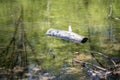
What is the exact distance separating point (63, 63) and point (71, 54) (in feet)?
2.32

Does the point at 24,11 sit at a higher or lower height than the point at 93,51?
higher

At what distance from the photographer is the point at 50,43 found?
873cm

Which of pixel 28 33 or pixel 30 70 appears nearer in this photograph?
pixel 30 70

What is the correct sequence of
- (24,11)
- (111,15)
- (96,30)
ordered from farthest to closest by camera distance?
(24,11) → (111,15) → (96,30)

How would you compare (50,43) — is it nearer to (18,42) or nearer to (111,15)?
(18,42)

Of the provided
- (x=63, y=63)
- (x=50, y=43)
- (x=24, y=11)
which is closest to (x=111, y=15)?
(x=24, y=11)

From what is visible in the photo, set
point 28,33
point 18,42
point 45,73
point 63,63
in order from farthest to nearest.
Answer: point 28,33 < point 18,42 < point 63,63 < point 45,73

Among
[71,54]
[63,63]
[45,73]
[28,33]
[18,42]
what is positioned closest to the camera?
[45,73]

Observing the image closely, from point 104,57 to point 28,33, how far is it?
3.39 m

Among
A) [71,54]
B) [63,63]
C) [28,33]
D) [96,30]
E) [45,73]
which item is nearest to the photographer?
[45,73]

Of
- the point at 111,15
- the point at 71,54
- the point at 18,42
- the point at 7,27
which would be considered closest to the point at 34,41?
the point at 18,42

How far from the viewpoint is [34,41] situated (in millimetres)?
8953

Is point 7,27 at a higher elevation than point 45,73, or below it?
higher

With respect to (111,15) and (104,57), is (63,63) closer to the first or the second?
(104,57)
